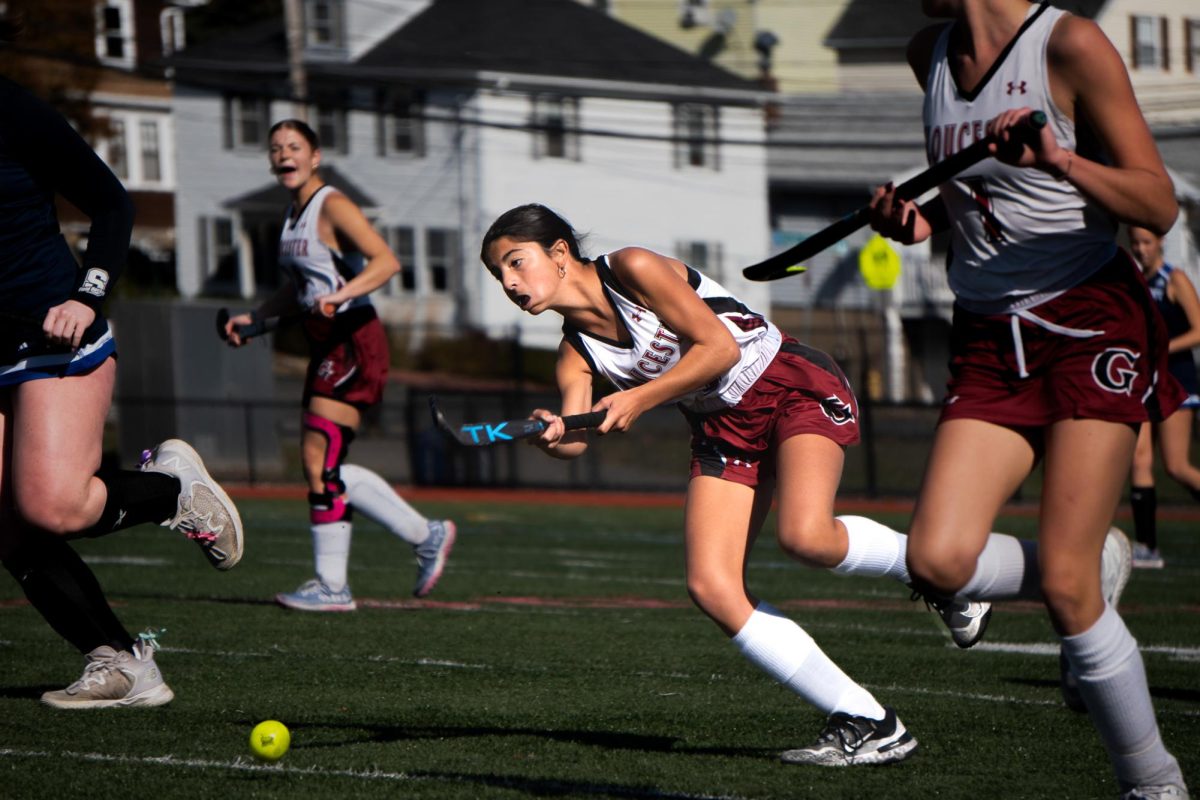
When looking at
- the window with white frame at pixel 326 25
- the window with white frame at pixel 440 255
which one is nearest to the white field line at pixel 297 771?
the window with white frame at pixel 440 255

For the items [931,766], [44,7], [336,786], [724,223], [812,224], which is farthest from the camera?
[812,224]

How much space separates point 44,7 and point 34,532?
30.9 m

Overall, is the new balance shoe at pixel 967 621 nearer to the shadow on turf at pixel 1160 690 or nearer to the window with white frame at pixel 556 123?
the shadow on turf at pixel 1160 690

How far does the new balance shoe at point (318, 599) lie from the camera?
26.6 feet

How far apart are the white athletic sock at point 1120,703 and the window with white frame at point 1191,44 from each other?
4019 centimetres

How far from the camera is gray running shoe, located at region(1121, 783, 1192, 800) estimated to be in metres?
3.71

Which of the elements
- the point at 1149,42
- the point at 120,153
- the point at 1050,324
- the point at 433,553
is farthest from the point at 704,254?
the point at 1050,324

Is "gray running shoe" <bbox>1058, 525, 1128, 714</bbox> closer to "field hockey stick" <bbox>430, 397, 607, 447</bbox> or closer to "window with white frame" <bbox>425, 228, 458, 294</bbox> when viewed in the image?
"field hockey stick" <bbox>430, 397, 607, 447</bbox>

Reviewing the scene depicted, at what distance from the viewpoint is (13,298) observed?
4.97 m

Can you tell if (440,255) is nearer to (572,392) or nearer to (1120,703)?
(572,392)

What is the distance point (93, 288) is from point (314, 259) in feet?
10.6

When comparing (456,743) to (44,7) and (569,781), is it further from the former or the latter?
(44,7)

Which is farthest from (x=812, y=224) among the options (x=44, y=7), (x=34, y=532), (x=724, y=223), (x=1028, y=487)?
(x=34, y=532)

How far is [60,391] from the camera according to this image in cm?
497
